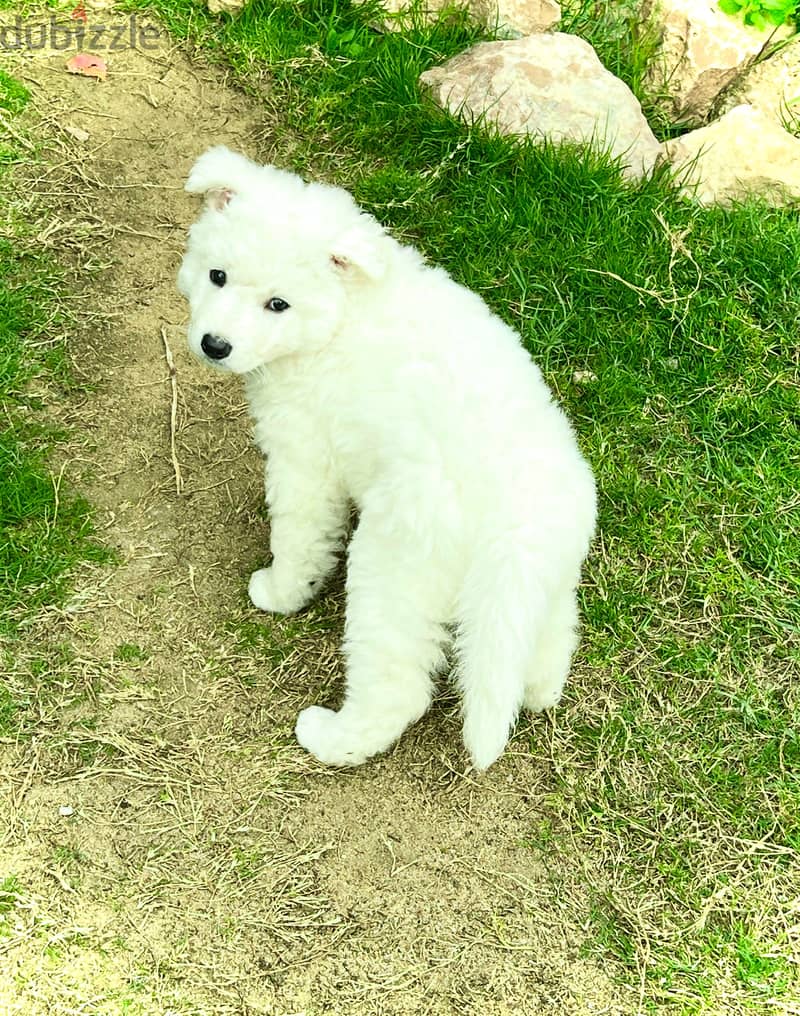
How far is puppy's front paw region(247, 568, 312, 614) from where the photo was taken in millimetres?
3111

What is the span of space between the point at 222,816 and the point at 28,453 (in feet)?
4.93

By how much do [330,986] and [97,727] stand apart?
3.37 ft

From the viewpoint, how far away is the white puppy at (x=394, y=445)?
230 centimetres

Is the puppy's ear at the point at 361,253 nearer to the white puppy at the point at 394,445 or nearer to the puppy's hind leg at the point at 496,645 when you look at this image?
the white puppy at the point at 394,445

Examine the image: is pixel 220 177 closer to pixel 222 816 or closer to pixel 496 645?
pixel 496 645

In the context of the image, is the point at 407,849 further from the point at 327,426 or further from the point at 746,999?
the point at 327,426

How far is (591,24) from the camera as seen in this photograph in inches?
186

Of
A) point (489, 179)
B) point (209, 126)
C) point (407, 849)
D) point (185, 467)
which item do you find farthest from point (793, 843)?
point (209, 126)

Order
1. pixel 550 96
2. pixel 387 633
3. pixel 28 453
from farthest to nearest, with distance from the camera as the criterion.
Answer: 1. pixel 550 96
2. pixel 28 453
3. pixel 387 633

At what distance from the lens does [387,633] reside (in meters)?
2.47

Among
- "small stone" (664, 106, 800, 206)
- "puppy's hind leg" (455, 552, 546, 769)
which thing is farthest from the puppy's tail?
"small stone" (664, 106, 800, 206)

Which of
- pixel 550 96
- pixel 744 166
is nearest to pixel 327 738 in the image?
pixel 550 96

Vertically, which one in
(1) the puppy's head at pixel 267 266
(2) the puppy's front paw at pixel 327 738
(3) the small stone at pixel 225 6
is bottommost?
(2) the puppy's front paw at pixel 327 738

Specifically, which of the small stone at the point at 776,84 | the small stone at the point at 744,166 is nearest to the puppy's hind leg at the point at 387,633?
the small stone at the point at 744,166
